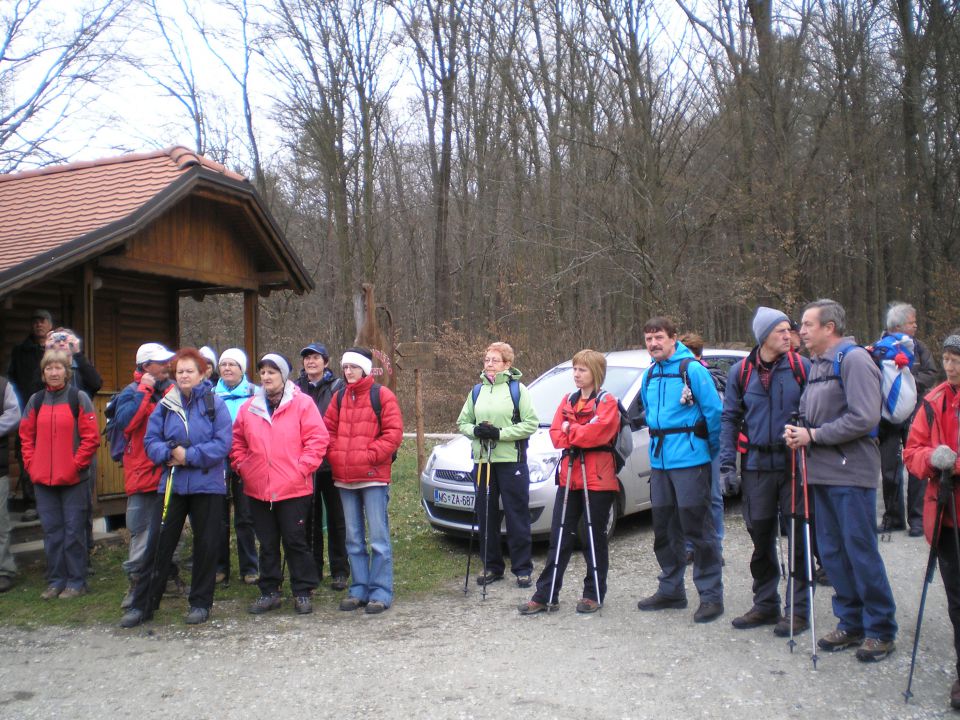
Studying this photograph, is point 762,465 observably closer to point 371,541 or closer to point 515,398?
point 515,398

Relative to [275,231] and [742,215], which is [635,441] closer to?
[275,231]

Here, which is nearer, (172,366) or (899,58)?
(172,366)

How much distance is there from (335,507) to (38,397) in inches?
104

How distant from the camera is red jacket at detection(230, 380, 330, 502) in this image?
6.33 metres

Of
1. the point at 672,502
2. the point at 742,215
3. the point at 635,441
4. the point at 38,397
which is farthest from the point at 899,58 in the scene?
the point at 38,397

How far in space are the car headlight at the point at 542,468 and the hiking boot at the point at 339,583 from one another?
1942 millimetres

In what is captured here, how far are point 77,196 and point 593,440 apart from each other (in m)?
7.34

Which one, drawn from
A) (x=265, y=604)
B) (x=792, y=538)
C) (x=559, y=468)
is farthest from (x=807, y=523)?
(x=265, y=604)

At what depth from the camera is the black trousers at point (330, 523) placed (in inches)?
284

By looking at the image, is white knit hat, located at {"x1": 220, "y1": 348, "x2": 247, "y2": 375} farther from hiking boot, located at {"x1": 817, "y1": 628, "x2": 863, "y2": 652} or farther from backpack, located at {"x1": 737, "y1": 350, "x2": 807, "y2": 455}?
hiking boot, located at {"x1": 817, "y1": 628, "x2": 863, "y2": 652}

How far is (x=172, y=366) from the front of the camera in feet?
22.6

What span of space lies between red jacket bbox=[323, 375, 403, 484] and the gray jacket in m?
2.96

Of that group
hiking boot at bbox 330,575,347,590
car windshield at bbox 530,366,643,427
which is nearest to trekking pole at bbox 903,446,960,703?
hiking boot at bbox 330,575,347,590

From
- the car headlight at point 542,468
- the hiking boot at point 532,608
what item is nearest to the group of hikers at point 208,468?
the hiking boot at point 532,608
